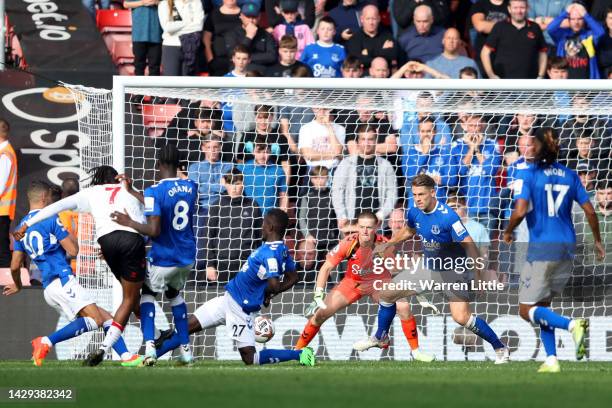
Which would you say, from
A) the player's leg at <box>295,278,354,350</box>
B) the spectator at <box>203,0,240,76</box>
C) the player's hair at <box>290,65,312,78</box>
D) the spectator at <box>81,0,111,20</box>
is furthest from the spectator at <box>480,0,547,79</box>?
the spectator at <box>81,0,111,20</box>

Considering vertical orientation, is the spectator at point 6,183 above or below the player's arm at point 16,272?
above

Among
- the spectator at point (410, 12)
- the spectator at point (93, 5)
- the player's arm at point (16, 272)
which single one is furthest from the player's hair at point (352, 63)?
the player's arm at point (16, 272)

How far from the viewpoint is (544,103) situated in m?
13.4

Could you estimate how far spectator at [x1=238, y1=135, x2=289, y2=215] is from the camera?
44.2 ft

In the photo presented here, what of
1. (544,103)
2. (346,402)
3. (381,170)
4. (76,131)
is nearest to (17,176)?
(76,131)

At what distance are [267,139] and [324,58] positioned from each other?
226cm

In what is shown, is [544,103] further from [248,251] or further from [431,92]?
[248,251]

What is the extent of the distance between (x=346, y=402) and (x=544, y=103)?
23.8 ft

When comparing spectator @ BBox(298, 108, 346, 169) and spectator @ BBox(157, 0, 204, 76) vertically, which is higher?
spectator @ BBox(157, 0, 204, 76)

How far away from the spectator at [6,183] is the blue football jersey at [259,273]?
389 centimetres

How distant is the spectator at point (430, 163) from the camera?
44.4ft

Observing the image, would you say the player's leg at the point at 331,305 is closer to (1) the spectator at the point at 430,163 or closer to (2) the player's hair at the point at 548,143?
(1) the spectator at the point at 430,163

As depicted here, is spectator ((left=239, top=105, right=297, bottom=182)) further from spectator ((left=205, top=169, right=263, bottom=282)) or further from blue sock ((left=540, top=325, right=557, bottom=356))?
blue sock ((left=540, top=325, right=557, bottom=356))

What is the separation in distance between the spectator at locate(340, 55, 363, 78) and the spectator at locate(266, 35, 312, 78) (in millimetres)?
485
